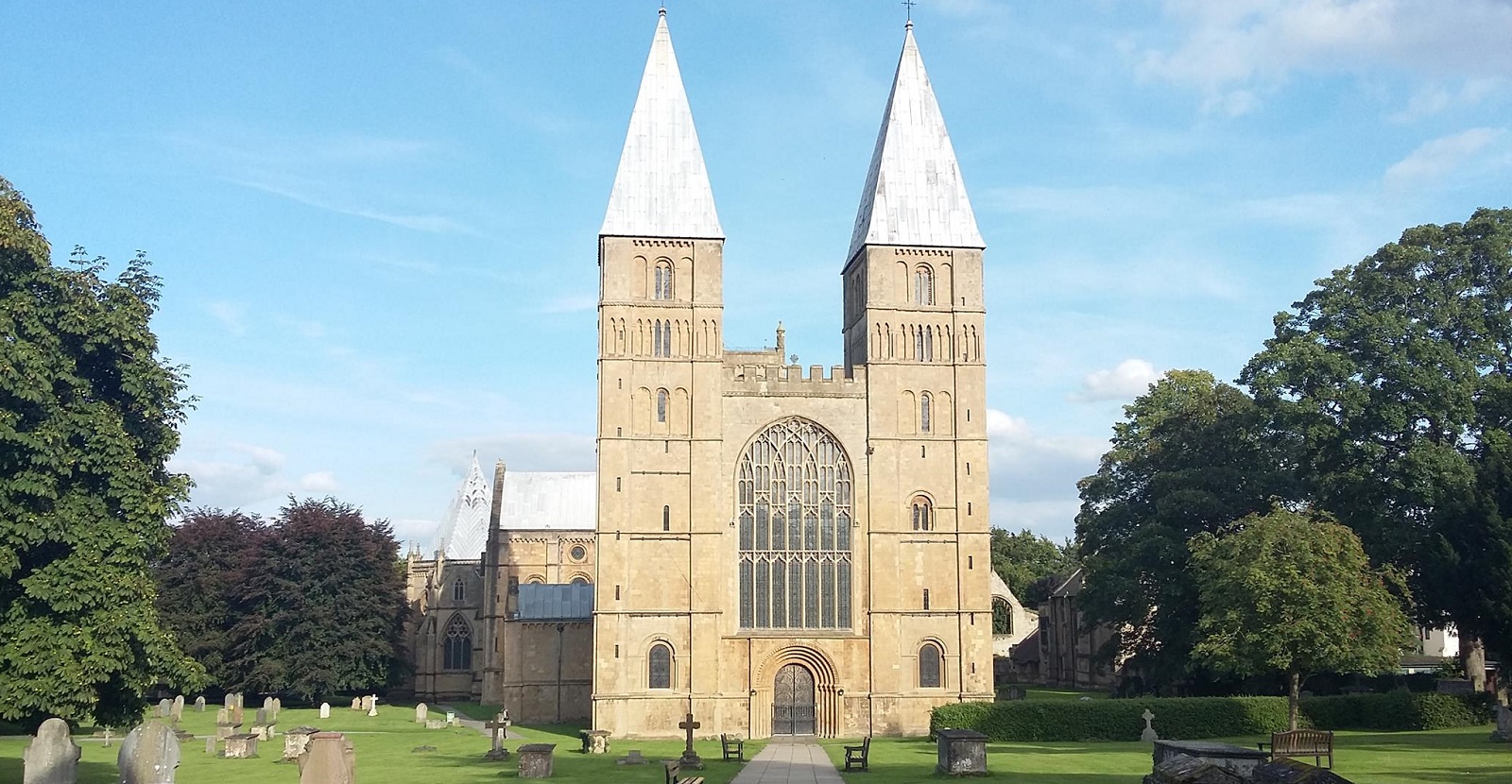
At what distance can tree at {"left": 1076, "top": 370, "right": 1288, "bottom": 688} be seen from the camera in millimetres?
46812

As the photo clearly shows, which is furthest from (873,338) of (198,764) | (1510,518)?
(198,764)

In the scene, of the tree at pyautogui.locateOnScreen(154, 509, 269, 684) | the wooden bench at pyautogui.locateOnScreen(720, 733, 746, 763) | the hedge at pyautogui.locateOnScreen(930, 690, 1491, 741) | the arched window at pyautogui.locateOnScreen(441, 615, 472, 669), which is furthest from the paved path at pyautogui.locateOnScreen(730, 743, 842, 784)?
the arched window at pyautogui.locateOnScreen(441, 615, 472, 669)

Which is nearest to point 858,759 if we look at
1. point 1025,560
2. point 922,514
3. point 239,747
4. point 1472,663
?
point 922,514

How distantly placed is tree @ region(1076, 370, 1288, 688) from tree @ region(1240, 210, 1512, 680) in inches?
86.5

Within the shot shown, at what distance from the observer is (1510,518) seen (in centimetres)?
3728

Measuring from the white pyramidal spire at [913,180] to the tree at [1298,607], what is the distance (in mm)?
16608

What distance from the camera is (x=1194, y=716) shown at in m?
42.6

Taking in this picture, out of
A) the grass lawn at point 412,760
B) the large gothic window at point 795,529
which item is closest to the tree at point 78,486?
the grass lawn at point 412,760

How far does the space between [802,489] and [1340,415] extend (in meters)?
17.9

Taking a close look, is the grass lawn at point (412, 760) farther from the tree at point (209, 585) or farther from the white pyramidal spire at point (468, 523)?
the white pyramidal spire at point (468, 523)

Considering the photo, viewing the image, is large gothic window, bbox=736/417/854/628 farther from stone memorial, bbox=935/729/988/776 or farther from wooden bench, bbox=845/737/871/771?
stone memorial, bbox=935/729/988/776

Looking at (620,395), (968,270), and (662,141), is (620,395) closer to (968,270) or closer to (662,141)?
(662,141)

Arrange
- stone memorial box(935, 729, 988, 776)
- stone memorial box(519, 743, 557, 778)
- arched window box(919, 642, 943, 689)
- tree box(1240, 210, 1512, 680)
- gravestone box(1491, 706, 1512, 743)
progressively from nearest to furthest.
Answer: stone memorial box(935, 729, 988, 776) < stone memorial box(519, 743, 557, 778) < gravestone box(1491, 706, 1512, 743) < tree box(1240, 210, 1512, 680) < arched window box(919, 642, 943, 689)

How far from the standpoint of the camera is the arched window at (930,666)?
45125 mm
